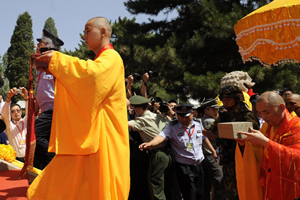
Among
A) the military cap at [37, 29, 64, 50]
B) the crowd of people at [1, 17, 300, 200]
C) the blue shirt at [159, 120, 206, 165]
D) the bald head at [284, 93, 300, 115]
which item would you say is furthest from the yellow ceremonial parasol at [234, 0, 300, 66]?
the military cap at [37, 29, 64, 50]

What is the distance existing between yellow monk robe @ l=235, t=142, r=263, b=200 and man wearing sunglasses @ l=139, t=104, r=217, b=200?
4.35 feet

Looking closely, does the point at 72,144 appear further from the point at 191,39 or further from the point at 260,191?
the point at 191,39

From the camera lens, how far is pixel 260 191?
10.1 ft

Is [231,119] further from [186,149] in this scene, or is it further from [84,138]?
[84,138]

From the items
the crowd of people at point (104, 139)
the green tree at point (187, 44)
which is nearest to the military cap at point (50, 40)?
the crowd of people at point (104, 139)

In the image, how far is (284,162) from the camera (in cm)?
261

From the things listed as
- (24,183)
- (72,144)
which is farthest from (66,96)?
(24,183)

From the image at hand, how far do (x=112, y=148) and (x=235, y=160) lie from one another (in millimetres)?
1438

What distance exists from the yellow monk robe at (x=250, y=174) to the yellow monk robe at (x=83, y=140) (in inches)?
48.7

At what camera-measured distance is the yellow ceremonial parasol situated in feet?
14.1

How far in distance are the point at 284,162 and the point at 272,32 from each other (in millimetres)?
2436

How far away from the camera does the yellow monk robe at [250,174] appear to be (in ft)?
10.2

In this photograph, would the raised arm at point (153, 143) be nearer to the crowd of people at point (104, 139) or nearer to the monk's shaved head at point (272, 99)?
the crowd of people at point (104, 139)

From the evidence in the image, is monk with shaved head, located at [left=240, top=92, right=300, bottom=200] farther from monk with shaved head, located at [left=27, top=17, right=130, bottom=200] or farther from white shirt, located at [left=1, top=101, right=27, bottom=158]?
white shirt, located at [left=1, top=101, right=27, bottom=158]
